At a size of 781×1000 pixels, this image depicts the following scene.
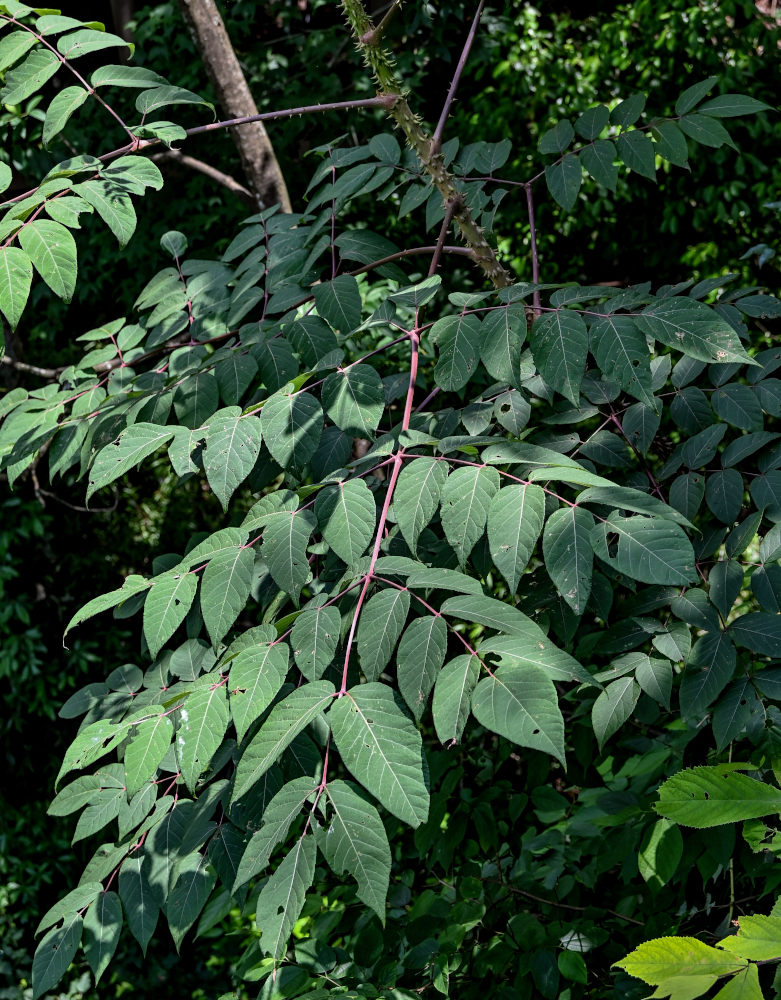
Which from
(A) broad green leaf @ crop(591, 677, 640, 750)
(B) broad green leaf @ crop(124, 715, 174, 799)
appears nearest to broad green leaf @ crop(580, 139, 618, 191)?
(A) broad green leaf @ crop(591, 677, 640, 750)

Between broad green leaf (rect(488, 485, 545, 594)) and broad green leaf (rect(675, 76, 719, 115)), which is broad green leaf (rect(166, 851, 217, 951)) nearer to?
broad green leaf (rect(488, 485, 545, 594))

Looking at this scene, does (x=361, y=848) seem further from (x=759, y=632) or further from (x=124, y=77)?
(x=124, y=77)

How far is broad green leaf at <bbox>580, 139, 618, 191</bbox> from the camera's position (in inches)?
71.1

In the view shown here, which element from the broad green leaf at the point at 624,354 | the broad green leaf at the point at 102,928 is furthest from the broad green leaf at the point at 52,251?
the broad green leaf at the point at 102,928

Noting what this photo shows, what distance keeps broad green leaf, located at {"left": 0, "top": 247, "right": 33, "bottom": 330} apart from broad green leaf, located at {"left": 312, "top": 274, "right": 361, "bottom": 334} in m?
0.55

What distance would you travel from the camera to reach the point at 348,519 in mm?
1206

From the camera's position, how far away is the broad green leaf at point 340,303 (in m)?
1.63

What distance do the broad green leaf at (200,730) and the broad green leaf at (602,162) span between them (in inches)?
50.7

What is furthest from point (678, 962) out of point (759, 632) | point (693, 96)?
point (693, 96)

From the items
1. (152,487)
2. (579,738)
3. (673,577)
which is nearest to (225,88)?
(152,487)

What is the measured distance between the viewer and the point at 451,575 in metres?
1.11

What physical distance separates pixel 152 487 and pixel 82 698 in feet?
9.48

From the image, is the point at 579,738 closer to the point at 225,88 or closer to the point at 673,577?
the point at 673,577

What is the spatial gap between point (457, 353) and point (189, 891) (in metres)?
0.91
